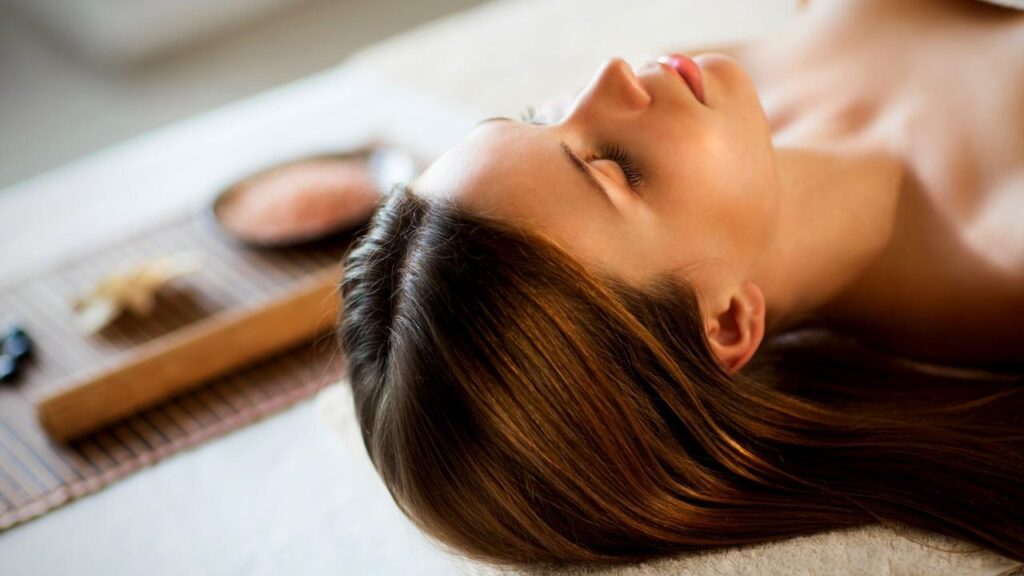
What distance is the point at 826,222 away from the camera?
49.9 inches

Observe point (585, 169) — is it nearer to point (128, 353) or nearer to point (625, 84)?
point (625, 84)

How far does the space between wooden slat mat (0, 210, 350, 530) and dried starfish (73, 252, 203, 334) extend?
1 centimetres

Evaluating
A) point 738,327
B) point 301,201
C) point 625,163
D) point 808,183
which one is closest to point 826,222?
point 808,183

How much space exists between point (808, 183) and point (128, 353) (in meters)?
0.96

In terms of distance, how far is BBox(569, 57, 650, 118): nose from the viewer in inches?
43.1

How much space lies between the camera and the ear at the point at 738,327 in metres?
1.13

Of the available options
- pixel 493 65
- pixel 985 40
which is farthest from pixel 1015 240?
Answer: pixel 493 65

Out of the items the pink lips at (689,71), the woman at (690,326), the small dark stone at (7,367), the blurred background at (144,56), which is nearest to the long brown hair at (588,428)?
the woman at (690,326)

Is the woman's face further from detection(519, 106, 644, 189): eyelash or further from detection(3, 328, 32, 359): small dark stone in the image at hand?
detection(3, 328, 32, 359): small dark stone

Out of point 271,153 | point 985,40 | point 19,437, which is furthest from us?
point 271,153

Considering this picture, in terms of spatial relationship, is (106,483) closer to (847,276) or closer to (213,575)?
(213,575)

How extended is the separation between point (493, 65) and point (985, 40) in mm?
929

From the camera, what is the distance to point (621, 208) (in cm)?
105

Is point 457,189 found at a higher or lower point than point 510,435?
higher
